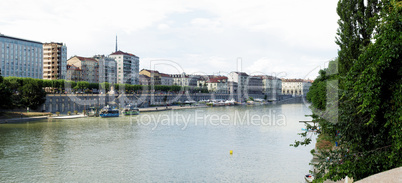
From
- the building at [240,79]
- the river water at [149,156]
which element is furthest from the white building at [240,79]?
the river water at [149,156]

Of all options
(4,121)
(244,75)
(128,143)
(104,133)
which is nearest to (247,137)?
(128,143)

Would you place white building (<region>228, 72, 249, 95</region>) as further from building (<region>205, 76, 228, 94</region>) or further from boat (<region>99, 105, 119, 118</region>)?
boat (<region>99, 105, 119, 118</region>)

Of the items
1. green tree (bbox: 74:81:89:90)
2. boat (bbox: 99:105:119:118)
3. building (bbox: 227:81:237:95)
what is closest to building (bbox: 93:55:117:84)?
green tree (bbox: 74:81:89:90)

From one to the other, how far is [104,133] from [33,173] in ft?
58.4

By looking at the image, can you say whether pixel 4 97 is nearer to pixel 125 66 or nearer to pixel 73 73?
pixel 73 73

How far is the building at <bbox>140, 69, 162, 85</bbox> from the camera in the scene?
13364 centimetres

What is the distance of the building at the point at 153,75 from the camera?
13364 cm

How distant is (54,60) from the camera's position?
10319cm

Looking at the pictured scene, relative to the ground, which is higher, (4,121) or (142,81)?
(142,81)

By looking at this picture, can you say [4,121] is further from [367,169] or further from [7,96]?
[367,169]

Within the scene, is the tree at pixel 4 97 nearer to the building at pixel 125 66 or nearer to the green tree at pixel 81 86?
the green tree at pixel 81 86

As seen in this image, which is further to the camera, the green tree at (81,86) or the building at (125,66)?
the building at (125,66)

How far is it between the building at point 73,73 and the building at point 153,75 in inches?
1264

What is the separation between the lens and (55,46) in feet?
340
